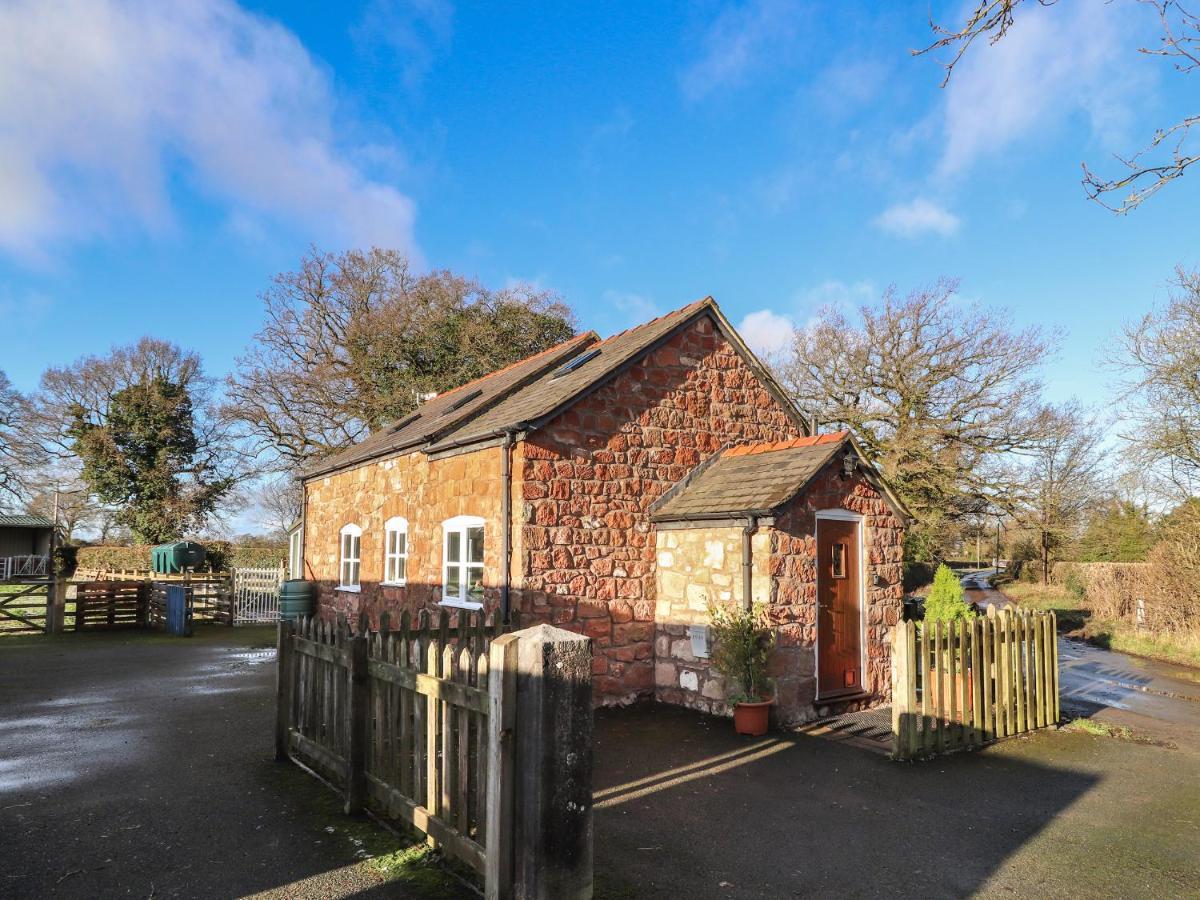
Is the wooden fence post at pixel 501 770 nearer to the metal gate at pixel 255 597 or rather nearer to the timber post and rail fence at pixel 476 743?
the timber post and rail fence at pixel 476 743

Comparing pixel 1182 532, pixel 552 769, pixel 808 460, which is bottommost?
pixel 552 769

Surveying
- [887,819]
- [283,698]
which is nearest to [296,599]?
[283,698]

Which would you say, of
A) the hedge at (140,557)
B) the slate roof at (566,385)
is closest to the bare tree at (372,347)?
the hedge at (140,557)

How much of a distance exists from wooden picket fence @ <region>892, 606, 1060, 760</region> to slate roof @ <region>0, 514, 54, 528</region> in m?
39.3

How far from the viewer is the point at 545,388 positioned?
1217cm

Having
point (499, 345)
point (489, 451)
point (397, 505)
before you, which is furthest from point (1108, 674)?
point (499, 345)

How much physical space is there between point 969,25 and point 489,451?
25.3 ft

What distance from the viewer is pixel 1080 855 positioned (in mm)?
5102

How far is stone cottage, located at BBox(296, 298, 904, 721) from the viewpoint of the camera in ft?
30.5

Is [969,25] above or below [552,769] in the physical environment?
above

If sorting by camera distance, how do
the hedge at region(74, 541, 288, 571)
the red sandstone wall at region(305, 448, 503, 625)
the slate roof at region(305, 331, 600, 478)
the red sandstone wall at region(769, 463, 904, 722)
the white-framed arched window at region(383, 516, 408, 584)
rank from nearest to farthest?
the red sandstone wall at region(769, 463, 904, 722) → the red sandstone wall at region(305, 448, 503, 625) → the slate roof at region(305, 331, 600, 478) → the white-framed arched window at region(383, 516, 408, 584) → the hedge at region(74, 541, 288, 571)

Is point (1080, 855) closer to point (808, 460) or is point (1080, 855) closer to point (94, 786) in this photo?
point (808, 460)

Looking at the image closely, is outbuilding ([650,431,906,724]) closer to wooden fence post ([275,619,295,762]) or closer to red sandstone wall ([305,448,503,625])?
red sandstone wall ([305,448,503,625])

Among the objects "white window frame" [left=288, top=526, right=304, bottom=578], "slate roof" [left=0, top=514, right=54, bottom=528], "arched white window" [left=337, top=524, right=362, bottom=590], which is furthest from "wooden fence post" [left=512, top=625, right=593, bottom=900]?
"slate roof" [left=0, top=514, right=54, bottom=528]
